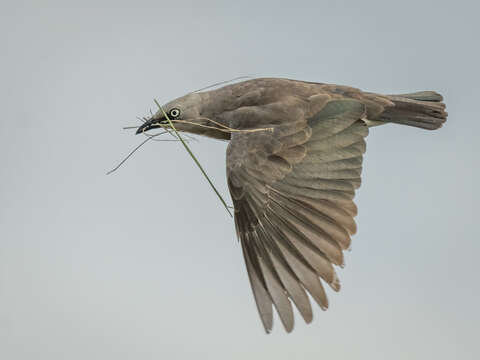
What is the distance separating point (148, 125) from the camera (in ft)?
21.6

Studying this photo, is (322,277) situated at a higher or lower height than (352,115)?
lower

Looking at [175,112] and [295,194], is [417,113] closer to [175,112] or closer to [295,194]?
[295,194]

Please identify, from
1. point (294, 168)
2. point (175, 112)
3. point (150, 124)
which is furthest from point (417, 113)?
point (150, 124)

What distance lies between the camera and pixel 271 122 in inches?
232

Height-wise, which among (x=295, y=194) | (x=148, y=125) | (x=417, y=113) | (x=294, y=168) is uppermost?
(x=148, y=125)

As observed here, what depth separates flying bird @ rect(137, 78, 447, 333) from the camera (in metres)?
5.11

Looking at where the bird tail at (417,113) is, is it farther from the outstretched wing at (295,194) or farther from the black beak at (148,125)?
the black beak at (148,125)

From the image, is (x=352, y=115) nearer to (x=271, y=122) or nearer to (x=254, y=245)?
(x=271, y=122)

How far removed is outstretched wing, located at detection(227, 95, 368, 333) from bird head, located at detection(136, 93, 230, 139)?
0.56 meters

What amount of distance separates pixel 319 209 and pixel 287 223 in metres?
0.27

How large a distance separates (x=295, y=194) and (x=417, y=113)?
1619 millimetres

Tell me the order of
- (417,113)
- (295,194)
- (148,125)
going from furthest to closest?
(148,125) < (417,113) < (295,194)

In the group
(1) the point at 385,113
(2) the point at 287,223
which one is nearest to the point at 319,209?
(2) the point at 287,223

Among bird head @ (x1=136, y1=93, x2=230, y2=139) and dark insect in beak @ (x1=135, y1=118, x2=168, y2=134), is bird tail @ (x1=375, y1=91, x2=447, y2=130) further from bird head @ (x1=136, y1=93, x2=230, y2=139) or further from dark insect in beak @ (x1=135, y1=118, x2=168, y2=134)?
dark insect in beak @ (x1=135, y1=118, x2=168, y2=134)
